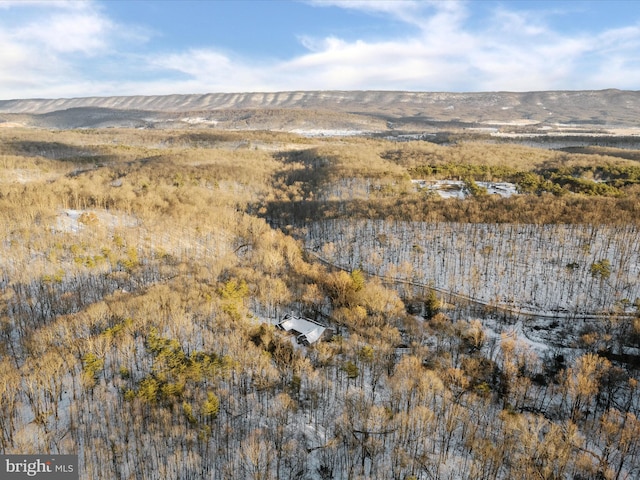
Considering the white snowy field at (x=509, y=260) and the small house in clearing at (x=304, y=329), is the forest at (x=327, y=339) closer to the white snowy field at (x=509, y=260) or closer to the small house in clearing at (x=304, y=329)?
the white snowy field at (x=509, y=260)

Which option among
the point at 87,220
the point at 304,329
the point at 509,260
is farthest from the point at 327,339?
the point at 87,220

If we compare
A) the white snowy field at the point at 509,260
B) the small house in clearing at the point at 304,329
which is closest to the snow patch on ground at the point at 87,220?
the white snowy field at the point at 509,260

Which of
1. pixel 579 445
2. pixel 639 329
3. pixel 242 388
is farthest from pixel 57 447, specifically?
pixel 639 329

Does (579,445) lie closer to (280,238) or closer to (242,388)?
(242,388)

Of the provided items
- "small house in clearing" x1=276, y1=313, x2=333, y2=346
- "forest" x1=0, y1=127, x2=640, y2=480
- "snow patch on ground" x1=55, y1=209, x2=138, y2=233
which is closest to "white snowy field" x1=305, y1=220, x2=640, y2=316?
"forest" x1=0, y1=127, x2=640, y2=480

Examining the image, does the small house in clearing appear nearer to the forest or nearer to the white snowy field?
the forest

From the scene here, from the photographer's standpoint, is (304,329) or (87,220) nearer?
(304,329)

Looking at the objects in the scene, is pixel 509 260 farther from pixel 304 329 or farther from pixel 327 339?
pixel 304 329
